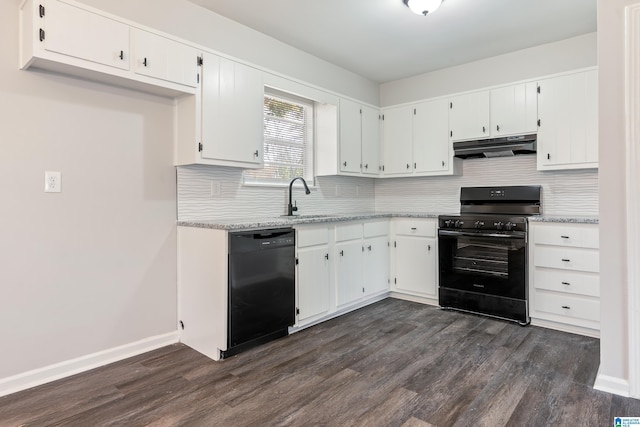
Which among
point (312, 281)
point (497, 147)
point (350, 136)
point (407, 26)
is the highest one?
point (407, 26)

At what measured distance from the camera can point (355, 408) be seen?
199 cm

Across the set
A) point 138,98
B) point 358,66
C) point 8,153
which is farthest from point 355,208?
point 8,153

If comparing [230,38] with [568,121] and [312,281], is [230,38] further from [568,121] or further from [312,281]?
[568,121]

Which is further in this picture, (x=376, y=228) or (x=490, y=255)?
(x=376, y=228)

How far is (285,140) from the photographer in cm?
386

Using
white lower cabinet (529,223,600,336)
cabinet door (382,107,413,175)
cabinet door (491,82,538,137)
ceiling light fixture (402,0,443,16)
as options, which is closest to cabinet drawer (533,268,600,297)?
white lower cabinet (529,223,600,336)

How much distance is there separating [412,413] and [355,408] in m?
0.29

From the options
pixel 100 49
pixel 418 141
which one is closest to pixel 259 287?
pixel 100 49

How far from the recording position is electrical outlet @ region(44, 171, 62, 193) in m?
2.32

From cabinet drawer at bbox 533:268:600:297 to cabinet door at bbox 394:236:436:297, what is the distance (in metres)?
0.95

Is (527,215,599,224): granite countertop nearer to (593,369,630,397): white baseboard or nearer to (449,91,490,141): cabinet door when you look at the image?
(449,91,490,141): cabinet door

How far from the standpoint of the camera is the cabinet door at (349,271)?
3.47m

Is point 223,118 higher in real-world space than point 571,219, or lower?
higher

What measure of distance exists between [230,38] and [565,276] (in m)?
3.33
